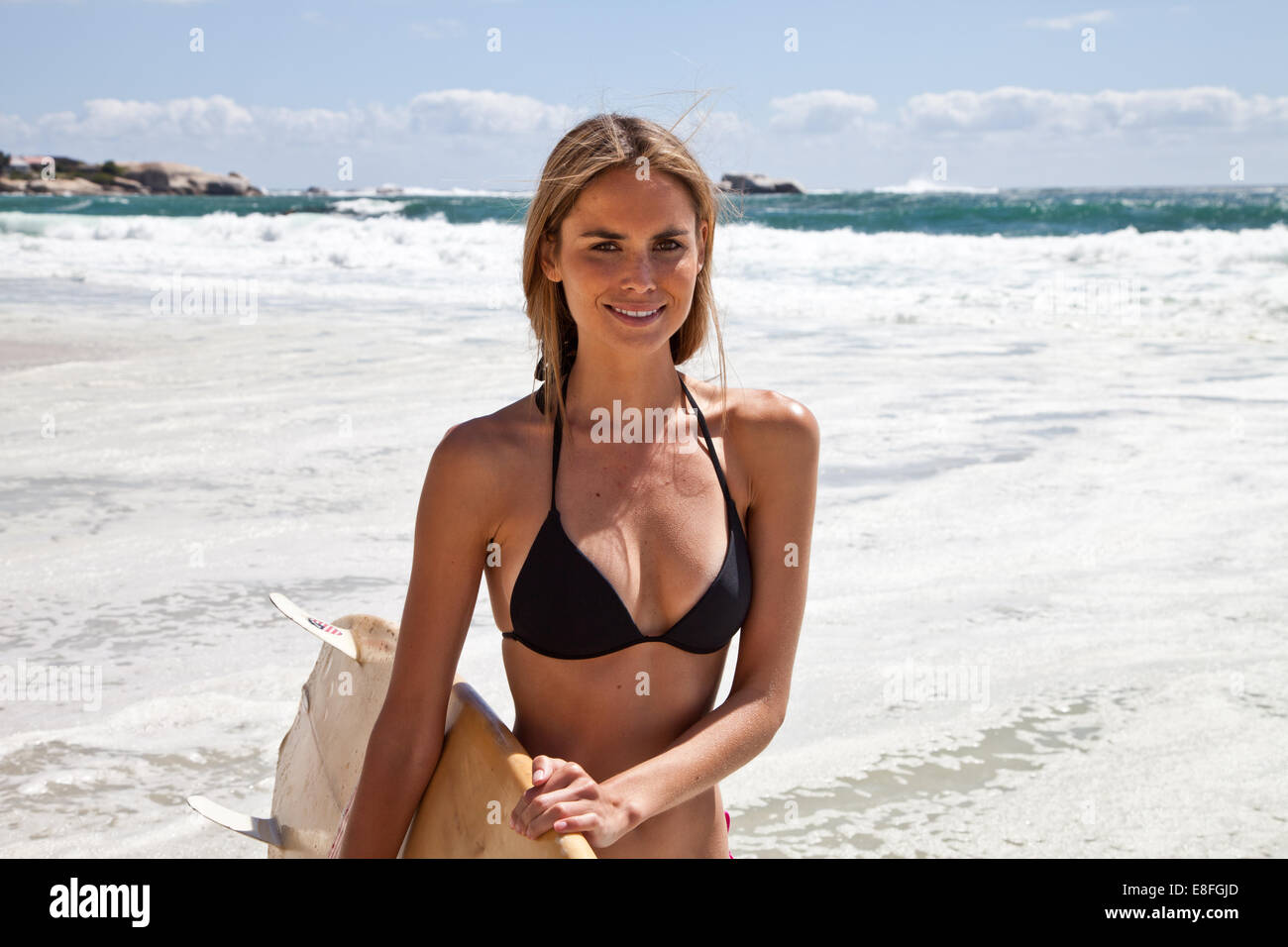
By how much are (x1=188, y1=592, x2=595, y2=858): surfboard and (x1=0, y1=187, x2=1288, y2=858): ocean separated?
0.85 m

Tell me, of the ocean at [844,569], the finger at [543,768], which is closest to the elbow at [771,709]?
the finger at [543,768]

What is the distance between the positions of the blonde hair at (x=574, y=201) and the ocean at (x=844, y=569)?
0.22 metres

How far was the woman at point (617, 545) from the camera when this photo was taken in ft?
5.95

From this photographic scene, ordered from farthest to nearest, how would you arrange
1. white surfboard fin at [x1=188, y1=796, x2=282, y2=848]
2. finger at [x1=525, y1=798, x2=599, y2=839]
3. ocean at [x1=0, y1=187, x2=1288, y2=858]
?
ocean at [x1=0, y1=187, x2=1288, y2=858], white surfboard fin at [x1=188, y1=796, x2=282, y2=848], finger at [x1=525, y1=798, x2=599, y2=839]

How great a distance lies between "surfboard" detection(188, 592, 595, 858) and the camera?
172 centimetres

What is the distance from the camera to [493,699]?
384cm

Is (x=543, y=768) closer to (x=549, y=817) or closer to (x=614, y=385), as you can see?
(x=549, y=817)

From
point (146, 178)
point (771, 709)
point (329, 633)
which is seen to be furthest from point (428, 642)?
point (146, 178)

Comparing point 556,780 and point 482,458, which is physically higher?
point 482,458

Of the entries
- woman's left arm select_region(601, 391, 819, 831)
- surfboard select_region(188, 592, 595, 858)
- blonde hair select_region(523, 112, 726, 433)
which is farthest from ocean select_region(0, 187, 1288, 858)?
surfboard select_region(188, 592, 595, 858)

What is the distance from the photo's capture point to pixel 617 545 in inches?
73.6

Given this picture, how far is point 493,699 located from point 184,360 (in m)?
6.77

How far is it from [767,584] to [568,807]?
0.56 meters

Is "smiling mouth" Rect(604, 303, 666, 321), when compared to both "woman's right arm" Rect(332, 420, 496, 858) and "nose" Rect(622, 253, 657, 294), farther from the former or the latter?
"woman's right arm" Rect(332, 420, 496, 858)
